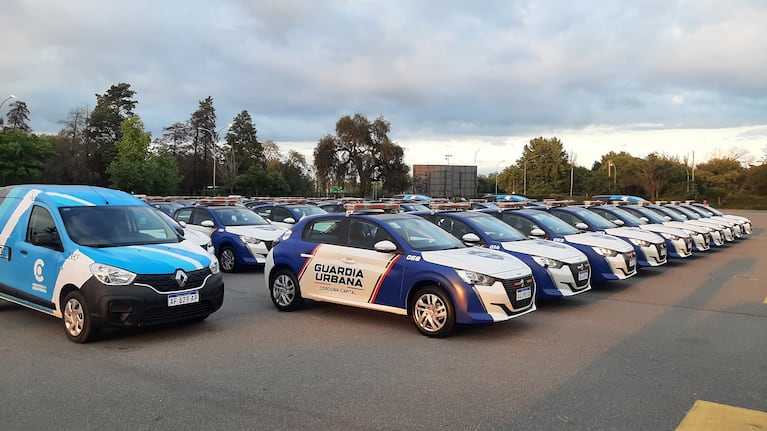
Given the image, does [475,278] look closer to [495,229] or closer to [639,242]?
[495,229]

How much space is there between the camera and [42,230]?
23.8 ft

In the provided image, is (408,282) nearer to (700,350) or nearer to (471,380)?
(471,380)

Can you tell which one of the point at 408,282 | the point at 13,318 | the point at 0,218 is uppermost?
the point at 0,218

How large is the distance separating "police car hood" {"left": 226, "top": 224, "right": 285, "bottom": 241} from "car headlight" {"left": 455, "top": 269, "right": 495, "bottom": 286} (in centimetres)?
709

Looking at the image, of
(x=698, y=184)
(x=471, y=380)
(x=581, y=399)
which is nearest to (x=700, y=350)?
(x=581, y=399)

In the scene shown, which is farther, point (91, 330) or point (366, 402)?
point (91, 330)

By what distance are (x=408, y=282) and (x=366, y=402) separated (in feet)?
8.55

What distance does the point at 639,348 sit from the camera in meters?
6.59

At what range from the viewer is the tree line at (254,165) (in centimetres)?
5928

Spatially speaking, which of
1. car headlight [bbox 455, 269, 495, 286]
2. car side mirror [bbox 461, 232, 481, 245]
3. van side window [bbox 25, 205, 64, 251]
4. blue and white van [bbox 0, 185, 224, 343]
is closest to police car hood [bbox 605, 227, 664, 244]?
car side mirror [bbox 461, 232, 481, 245]

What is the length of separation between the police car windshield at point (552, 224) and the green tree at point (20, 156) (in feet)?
156

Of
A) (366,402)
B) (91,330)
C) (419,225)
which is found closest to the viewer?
(366,402)

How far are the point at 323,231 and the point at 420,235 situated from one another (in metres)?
1.45

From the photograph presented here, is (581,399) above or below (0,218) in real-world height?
below
